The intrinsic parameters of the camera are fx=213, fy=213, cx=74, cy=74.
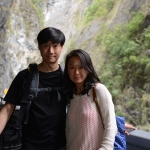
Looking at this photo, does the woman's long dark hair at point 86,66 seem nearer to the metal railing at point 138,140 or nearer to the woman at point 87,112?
the woman at point 87,112

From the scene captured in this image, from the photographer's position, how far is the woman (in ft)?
2.63

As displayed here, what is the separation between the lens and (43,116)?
0.93 metres

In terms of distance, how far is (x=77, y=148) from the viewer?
2.87 ft

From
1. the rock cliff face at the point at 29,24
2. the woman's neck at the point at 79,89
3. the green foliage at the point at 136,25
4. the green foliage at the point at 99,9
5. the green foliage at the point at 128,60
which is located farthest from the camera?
the rock cliff face at the point at 29,24

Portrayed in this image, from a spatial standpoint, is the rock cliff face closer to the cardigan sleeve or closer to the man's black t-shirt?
the man's black t-shirt

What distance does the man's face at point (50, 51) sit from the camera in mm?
957

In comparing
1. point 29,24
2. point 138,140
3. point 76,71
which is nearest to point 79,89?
point 76,71

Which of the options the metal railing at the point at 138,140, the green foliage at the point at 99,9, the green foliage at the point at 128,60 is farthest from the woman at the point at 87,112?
the green foliage at the point at 99,9

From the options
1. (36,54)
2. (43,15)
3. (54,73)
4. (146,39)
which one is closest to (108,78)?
(146,39)

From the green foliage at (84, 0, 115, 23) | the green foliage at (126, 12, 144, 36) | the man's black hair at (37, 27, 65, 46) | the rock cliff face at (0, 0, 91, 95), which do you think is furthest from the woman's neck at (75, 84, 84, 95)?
the green foliage at (84, 0, 115, 23)

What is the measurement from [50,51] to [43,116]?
0.94 feet

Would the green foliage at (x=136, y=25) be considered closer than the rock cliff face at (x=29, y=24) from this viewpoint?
Yes

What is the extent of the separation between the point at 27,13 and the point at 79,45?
9.15 feet

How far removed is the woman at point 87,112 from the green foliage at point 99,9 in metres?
6.59
